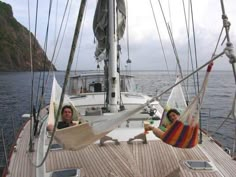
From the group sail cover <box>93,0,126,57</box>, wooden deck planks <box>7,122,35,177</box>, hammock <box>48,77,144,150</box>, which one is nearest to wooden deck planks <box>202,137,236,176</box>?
hammock <box>48,77,144,150</box>

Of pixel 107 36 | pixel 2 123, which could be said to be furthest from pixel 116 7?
pixel 2 123

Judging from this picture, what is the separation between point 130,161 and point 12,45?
109173 millimetres

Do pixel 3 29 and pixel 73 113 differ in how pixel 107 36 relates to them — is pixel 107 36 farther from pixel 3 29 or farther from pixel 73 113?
pixel 3 29

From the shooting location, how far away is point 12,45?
10769 cm

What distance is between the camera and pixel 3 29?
10931cm

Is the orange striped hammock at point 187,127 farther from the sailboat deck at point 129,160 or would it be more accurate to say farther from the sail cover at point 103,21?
the sail cover at point 103,21

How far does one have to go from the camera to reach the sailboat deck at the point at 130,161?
5.06 metres

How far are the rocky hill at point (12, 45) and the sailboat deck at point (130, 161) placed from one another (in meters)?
94.6

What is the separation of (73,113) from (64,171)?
2.03 m

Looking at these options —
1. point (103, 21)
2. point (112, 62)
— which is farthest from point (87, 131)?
point (103, 21)

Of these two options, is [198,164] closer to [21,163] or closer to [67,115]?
[67,115]

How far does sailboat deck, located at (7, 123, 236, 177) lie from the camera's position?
5059 mm

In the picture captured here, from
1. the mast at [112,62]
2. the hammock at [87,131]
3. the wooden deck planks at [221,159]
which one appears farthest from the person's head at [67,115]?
the wooden deck planks at [221,159]

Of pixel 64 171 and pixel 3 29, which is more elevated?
pixel 3 29
